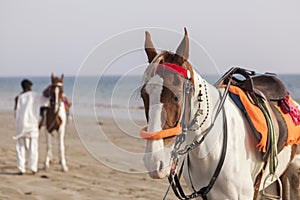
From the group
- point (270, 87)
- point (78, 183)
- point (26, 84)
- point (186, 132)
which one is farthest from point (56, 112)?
point (186, 132)

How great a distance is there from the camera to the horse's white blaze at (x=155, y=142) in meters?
2.91

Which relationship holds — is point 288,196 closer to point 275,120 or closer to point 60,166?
point 275,120

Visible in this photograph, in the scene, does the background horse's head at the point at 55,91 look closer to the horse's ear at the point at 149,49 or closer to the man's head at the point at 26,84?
the man's head at the point at 26,84

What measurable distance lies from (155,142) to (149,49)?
60 cm

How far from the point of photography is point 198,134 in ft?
11.1

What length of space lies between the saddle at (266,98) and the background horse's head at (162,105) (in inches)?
37.5

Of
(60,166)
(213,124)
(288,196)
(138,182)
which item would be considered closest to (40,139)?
(60,166)

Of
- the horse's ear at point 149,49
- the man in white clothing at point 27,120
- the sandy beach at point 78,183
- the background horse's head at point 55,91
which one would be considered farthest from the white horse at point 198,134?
the man in white clothing at point 27,120

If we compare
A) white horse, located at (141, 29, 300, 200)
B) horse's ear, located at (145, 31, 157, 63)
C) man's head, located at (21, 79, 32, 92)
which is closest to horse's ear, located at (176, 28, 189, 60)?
white horse, located at (141, 29, 300, 200)

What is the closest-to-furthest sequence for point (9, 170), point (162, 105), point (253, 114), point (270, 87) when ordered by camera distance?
point (162, 105) → point (253, 114) → point (270, 87) → point (9, 170)

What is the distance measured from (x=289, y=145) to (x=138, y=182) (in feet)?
16.5

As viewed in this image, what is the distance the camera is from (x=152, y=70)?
3.01m

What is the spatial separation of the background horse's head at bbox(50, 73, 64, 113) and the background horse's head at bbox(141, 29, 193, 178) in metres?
7.57

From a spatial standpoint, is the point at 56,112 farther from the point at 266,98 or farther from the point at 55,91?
the point at 266,98
